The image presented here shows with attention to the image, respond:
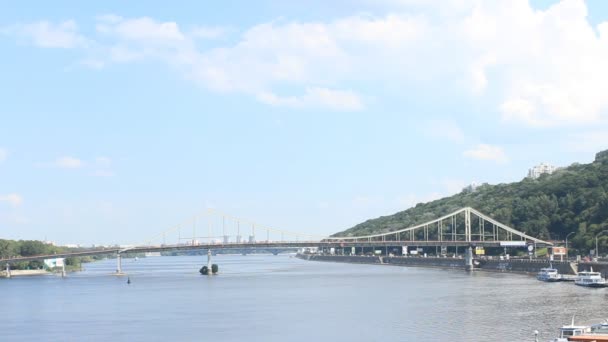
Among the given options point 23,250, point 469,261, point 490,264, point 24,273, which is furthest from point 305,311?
point 23,250

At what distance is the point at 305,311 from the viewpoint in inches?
2921

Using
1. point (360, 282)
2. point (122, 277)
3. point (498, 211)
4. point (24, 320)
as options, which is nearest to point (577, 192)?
point (498, 211)

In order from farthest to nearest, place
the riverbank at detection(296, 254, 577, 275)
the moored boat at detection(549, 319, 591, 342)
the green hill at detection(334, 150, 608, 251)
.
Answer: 1. the green hill at detection(334, 150, 608, 251)
2. the riverbank at detection(296, 254, 577, 275)
3. the moored boat at detection(549, 319, 591, 342)

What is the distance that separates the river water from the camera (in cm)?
5922

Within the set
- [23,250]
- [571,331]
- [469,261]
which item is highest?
[23,250]

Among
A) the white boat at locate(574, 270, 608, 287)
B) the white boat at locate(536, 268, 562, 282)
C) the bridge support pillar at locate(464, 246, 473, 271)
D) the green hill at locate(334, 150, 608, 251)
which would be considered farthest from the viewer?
the bridge support pillar at locate(464, 246, 473, 271)

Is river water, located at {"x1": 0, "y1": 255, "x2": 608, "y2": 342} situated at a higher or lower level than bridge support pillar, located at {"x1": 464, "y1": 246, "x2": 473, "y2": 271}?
lower

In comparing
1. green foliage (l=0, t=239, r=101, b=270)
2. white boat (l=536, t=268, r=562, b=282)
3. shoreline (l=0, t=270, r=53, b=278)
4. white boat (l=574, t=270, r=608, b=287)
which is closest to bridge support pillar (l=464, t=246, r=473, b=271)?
white boat (l=536, t=268, r=562, b=282)

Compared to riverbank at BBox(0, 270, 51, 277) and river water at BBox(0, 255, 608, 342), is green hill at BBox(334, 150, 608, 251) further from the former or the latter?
riverbank at BBox(0, 270, 51, 277)

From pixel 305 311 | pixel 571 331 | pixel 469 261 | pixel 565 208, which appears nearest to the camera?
pixel 571 331

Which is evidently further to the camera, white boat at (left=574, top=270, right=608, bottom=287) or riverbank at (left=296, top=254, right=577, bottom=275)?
riverbank at (left=296, top=254, right=577, bottom=275)

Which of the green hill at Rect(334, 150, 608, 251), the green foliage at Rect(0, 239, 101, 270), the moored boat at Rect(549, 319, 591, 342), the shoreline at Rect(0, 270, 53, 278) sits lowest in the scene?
the moored boat at Rect(549, 319, 591, 342)

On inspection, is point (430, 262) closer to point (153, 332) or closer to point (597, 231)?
point (597, 231)

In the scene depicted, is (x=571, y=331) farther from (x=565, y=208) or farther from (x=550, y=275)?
(x=565, y=208)
